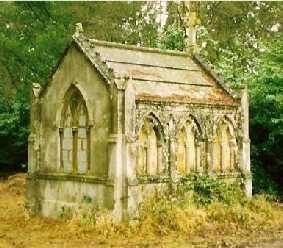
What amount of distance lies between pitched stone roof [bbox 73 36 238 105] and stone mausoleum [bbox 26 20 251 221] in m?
0.04

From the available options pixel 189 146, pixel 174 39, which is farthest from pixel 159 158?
pixel 174 39

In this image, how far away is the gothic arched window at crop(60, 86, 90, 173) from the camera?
47.0 feet

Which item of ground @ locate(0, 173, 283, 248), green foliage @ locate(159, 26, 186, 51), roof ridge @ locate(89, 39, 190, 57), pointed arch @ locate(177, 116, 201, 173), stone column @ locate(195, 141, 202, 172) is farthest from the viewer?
green foliage @ locate(159, 26, 186, 51)

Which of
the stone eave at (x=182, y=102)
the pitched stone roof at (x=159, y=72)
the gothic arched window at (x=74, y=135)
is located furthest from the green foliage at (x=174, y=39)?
the gothic arched window at (x=74, y=135)

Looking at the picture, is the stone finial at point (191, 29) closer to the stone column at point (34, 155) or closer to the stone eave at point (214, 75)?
the stone eave at point (214, 75)

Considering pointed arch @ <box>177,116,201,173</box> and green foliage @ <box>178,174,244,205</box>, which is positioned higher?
pointed arch @ <box>177,116,201,173</box>

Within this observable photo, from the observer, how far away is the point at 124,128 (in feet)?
43.2

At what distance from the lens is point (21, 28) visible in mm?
30234

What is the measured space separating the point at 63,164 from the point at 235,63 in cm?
1117

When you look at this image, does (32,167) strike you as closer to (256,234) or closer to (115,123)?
(115,123)

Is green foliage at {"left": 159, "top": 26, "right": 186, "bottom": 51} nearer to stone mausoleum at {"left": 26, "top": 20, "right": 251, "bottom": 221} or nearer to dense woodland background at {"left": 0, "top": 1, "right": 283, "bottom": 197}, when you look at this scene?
dense woodland background at {"left": 0, "top": 1, "right": 283, "bottom": 197}

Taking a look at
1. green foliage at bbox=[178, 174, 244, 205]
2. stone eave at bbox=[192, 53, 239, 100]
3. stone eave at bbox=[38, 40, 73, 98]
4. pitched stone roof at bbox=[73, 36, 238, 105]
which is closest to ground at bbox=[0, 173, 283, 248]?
green foliage at bbox=[178, 174, 244, 205]

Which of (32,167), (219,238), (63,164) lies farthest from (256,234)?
(32,167)

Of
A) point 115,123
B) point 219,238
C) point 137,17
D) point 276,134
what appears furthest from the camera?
point 137,17
